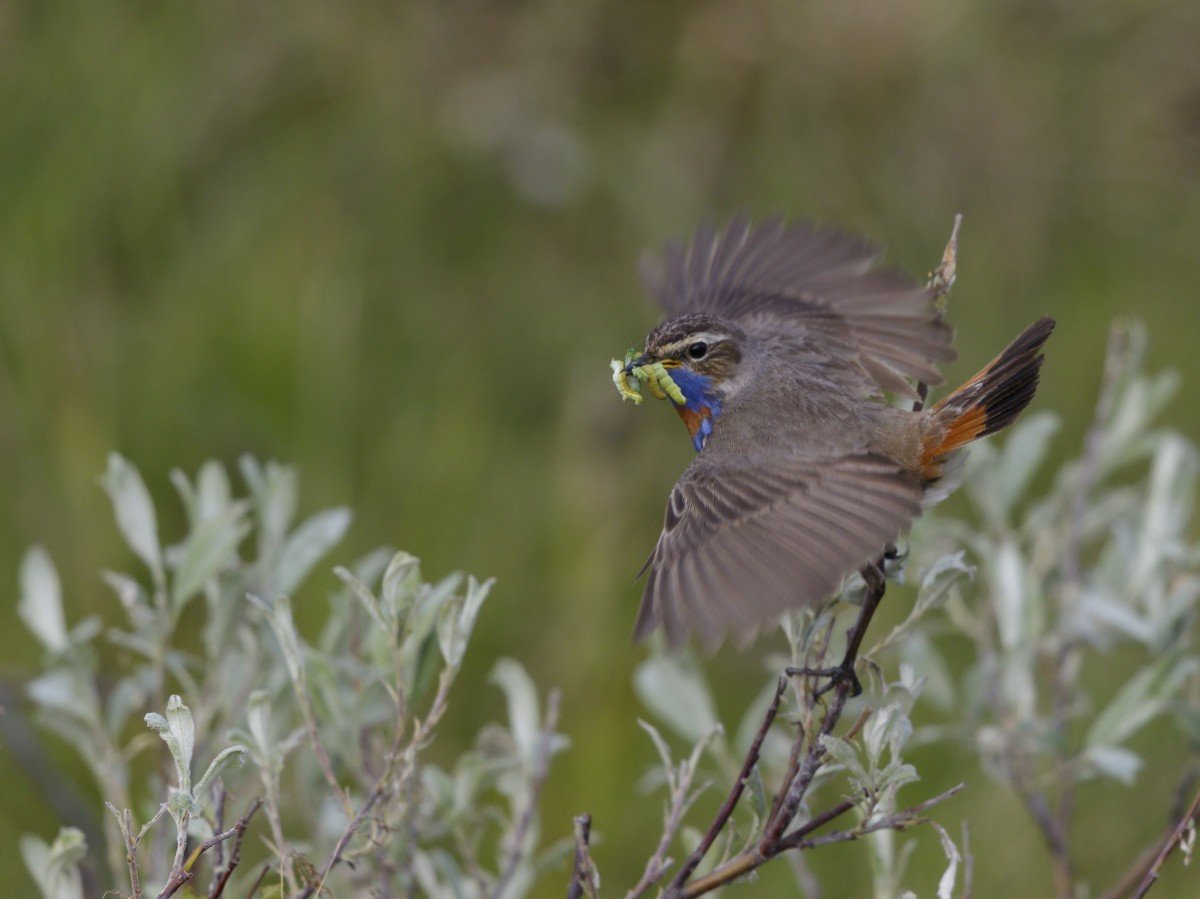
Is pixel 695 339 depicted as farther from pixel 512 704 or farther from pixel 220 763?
pixel 220 763

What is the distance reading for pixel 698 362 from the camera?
2715 millimetres

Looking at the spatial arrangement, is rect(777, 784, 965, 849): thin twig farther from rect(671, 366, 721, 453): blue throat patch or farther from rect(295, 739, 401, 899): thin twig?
rect(671, 366, 721, 453): blue throat patch

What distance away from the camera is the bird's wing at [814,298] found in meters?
2.71

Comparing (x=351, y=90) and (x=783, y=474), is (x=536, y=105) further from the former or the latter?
(x=783, y=474)

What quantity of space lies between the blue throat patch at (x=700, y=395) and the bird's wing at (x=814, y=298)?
17 cm

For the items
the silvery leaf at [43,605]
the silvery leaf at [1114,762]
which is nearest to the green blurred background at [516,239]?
the silvery leaf at [43,605]

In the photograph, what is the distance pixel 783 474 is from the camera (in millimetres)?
2344

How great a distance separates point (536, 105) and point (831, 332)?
3569 mm

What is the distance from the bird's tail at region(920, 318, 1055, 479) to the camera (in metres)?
2.23

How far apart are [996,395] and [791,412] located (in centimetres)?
40

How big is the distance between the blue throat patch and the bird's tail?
466 millimetres

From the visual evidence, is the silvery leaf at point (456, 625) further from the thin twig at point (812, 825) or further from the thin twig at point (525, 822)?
the thin twig at point (812, 825)

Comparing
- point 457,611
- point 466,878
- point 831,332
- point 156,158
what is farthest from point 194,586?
point 156,158

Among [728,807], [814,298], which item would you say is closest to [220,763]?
[728,807]
